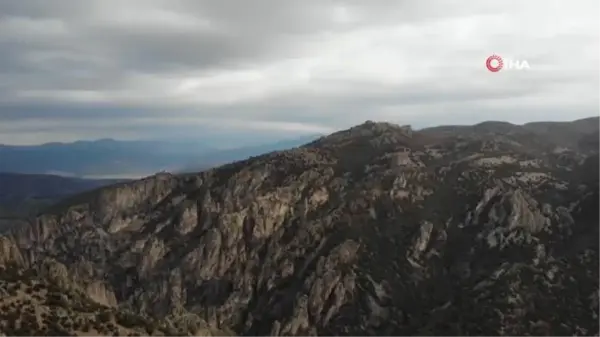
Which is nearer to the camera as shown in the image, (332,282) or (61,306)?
(61,306)

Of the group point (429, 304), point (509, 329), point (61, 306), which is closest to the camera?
point (61, 306)

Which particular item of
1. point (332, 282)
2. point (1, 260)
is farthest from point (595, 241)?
point (1, 260)

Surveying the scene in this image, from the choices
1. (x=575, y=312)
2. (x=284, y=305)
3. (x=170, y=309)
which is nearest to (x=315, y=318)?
(x=284, y=305)

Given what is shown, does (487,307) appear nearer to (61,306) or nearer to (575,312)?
(575,312)

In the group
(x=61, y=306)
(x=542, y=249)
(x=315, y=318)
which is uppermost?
(x=61, y=306)

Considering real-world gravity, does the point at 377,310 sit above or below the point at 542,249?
below

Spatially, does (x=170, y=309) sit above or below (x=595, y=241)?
below

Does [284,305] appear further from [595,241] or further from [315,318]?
[595,241]

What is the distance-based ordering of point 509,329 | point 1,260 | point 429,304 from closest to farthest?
point 1,260 → point 509,329 → point 429,304

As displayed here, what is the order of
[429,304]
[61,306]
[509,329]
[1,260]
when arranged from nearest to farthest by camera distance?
[61,306] < [1,260] < [509,329] < [429,304]
